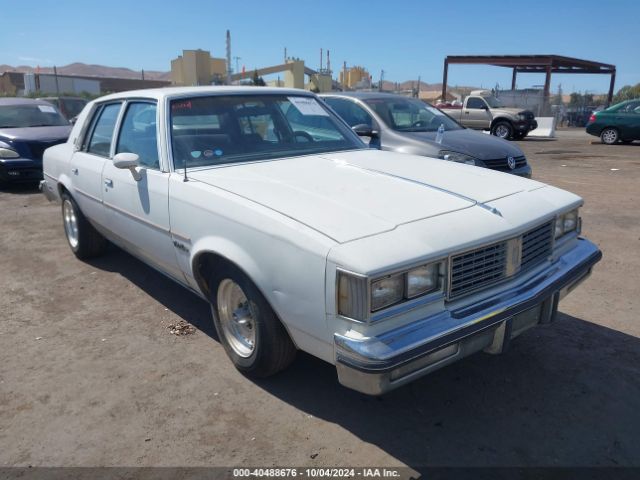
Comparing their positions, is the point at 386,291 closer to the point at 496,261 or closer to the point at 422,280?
the point at 422,280

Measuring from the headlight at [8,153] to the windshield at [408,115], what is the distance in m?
5.72

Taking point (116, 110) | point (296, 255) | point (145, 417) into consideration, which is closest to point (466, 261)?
point (296, 255)

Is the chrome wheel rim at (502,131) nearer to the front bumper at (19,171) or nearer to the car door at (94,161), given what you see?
the front bumper at (19,171)

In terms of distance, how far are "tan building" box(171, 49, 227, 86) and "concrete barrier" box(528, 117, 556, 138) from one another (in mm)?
32039

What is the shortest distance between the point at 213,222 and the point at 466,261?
4.45 ft

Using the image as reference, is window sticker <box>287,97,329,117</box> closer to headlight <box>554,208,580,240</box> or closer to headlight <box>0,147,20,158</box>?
headlight <box>554,208,580,240</box>

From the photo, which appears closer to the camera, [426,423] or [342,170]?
[426,423]

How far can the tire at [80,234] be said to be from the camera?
4957mm

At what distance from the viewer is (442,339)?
2.30 m

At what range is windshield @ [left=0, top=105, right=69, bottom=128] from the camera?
9.35m

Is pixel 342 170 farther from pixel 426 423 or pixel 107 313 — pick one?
pixel 107 313

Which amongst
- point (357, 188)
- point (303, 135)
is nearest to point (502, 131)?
point (303, 135)

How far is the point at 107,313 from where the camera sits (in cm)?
409

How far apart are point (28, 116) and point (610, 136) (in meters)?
16.5
